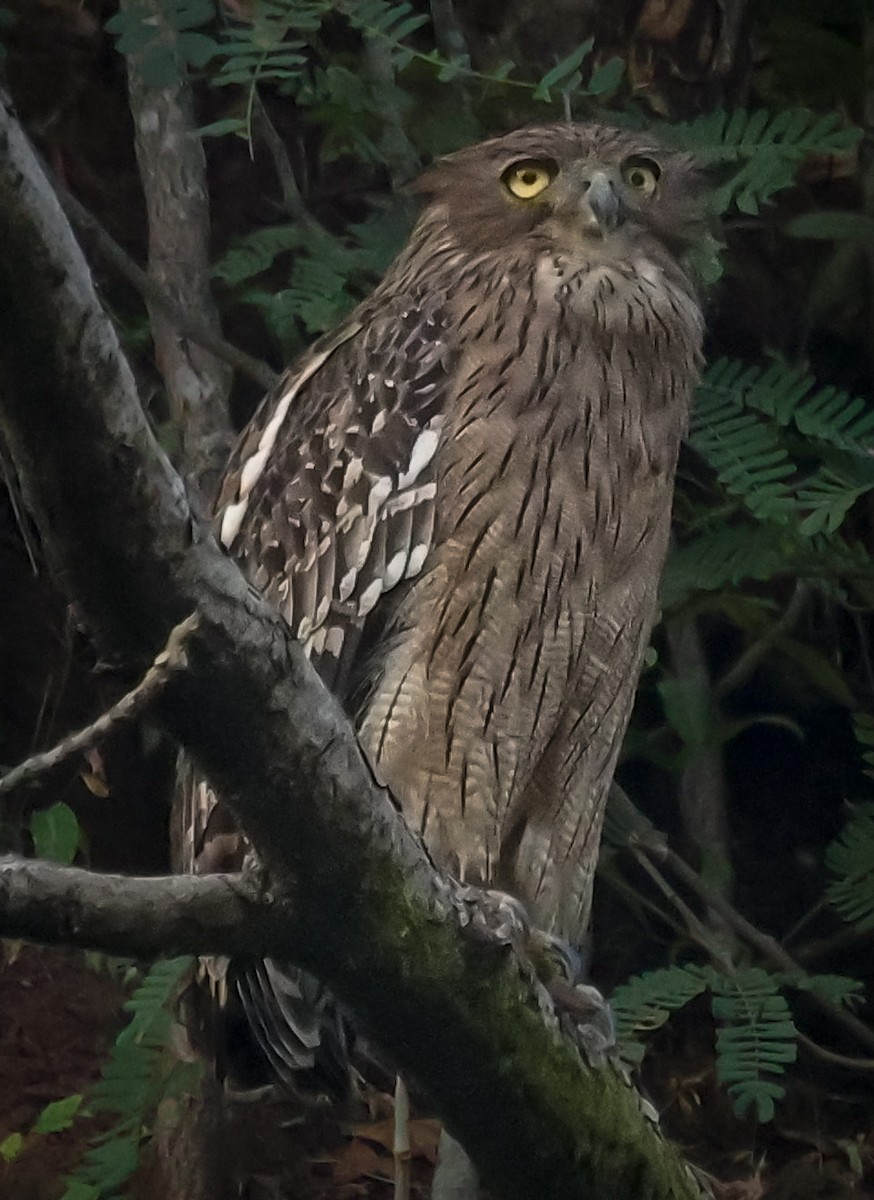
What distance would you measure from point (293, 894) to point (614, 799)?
123cm

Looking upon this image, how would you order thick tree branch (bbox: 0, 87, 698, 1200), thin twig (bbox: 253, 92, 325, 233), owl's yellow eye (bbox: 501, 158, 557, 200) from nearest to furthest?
thick tree branch (bbox: 0, 87, 698, 1200), owl's yellow eye (bbox: 501, 158, 557, 200), thin twig (bbox: 253, 92, 325, 233)

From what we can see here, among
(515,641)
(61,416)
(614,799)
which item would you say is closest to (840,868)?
(614,799)

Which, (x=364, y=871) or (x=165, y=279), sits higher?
(x=165, y=279)

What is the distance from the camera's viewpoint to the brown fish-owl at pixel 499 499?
1731 mm

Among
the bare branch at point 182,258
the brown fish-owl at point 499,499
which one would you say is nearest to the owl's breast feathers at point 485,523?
the brown fish-owl at point 499,499

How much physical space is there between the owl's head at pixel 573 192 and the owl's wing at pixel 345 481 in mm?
131

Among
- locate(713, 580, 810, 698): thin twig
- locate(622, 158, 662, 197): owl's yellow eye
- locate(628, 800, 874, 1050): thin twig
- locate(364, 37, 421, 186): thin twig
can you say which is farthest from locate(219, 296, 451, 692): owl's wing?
locate(713, 580, 810, 698): thin twig

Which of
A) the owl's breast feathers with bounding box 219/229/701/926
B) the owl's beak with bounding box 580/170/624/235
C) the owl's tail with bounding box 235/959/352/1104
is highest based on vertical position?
the owl's beak with bounding box 580/170/624/235

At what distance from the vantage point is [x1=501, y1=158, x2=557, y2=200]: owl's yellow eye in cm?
184

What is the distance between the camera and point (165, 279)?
2.33 metres

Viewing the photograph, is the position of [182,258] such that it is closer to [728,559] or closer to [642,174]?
[642,174]

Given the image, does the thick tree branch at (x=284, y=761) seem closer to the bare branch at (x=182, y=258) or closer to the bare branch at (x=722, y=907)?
the bare branch at (x=722, y=907)

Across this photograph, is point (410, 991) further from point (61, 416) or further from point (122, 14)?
point (122, 14)

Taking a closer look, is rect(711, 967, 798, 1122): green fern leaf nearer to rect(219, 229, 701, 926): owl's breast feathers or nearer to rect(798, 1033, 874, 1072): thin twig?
rect(219, 229, 701, 926): owl's breast feathers
